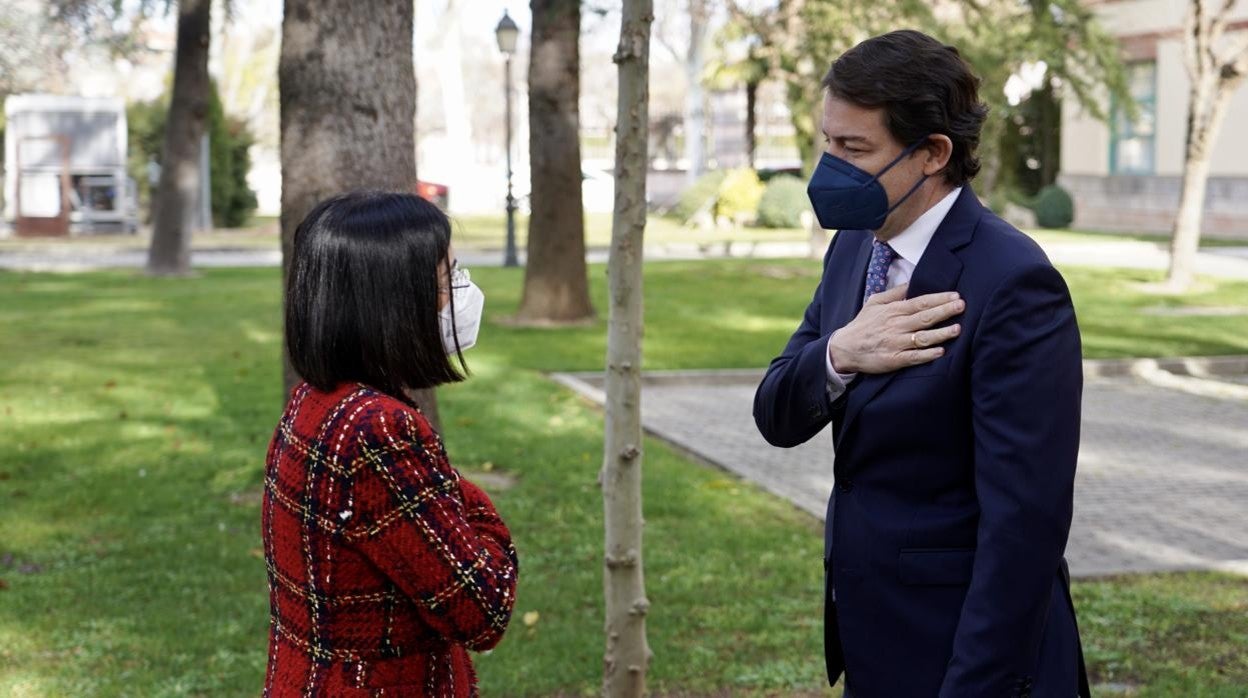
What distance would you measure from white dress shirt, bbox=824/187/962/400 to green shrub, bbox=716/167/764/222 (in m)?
36.3

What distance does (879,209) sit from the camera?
8.92ft

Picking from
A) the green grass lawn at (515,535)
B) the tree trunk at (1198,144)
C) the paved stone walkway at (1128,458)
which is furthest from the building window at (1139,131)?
the paved stone walkway at (1128,458)

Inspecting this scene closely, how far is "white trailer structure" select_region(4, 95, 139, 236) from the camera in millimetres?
35812

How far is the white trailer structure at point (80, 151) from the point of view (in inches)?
1410

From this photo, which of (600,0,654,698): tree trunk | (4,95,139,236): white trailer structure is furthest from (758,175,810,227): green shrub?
(600,0,654,698): tree trunk

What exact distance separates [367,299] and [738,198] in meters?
36.9

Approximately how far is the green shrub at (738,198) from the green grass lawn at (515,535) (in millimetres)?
23754

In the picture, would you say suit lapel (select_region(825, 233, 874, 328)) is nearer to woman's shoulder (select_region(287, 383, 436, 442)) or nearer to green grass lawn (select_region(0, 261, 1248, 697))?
woman's shoulder (select_region(287, 383, 436, 442))

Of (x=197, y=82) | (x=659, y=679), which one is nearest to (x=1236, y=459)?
(x=659, y=679)

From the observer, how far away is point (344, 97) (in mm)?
7367

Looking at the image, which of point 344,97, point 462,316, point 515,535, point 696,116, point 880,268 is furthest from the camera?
point 696,116

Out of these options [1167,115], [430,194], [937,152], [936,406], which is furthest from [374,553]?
[1167,115]

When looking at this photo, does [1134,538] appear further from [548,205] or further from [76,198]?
[76,198]

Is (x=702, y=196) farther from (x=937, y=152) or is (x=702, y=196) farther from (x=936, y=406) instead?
(x=936, y=406)
